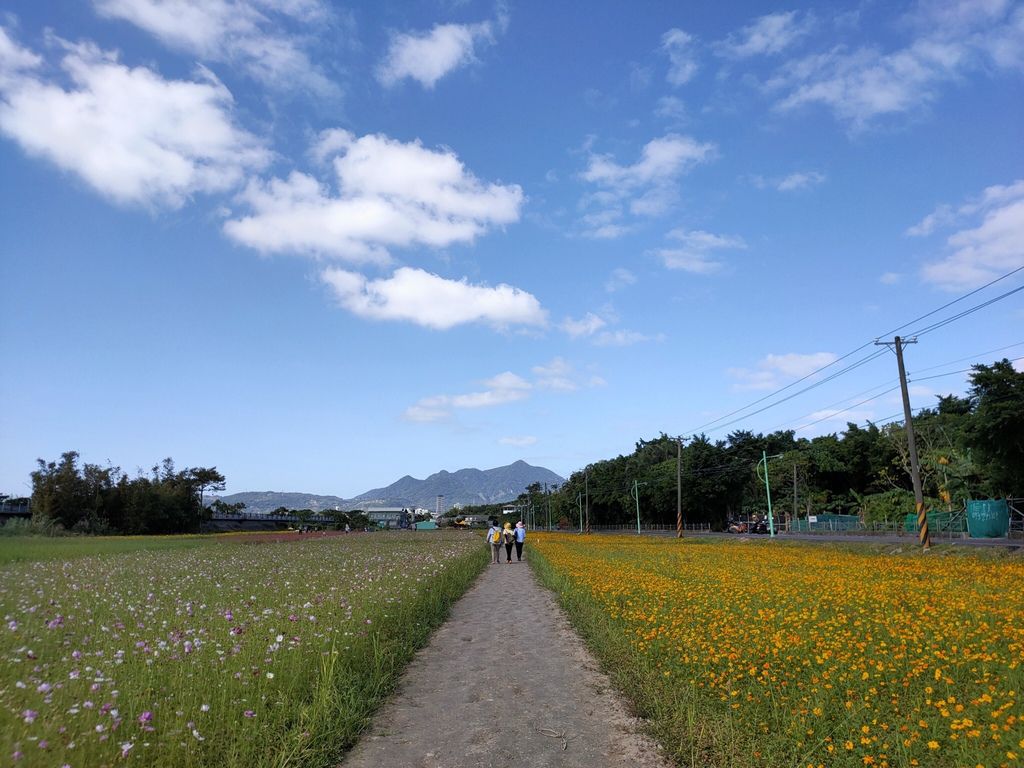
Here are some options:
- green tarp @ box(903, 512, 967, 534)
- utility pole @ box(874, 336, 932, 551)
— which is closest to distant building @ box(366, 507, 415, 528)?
green tarp @ box(903, 512, 967, 534)

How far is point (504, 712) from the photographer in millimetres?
5887

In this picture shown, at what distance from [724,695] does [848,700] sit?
3.17ft

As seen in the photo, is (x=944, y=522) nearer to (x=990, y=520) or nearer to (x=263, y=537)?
(x=990, y=520)

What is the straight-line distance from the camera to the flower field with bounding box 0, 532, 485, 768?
369 cm

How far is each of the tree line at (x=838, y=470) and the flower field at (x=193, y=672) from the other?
36533 mm

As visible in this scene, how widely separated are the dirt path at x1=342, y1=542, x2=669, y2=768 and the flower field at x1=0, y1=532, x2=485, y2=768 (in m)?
0.35

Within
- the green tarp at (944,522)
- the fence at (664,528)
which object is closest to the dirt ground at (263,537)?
the green tarp at (944,522)

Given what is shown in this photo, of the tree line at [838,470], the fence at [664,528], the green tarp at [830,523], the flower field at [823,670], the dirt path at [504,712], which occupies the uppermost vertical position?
the tree line at [838,470]

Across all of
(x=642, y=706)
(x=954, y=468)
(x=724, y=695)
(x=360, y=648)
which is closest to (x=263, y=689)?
(x=360, y=648)

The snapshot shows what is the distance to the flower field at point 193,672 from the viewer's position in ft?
12.1

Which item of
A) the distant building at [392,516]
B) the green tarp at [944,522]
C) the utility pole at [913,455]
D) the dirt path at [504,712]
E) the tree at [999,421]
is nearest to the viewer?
the dirt path at [504,712]

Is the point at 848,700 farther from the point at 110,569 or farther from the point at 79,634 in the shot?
the point at 110,569

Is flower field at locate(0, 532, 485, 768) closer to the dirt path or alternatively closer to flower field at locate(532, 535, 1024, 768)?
the dirt path

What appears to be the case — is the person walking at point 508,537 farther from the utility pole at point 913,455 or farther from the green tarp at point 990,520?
the green tarp at point 990,520
